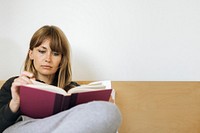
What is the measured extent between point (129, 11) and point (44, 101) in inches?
29.0

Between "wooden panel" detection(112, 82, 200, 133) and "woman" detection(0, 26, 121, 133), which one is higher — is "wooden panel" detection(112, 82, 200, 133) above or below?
below

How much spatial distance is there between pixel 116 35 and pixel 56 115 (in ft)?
2.29

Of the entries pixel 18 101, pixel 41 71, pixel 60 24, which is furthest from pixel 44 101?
pixel 60 24

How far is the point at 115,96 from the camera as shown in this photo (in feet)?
3.74

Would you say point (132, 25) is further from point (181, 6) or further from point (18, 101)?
point (18, 101)

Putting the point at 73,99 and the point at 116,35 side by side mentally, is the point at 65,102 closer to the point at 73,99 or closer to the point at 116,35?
the point at 73,99

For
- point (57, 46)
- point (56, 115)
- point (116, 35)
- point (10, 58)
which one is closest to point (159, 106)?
point (116, 35)

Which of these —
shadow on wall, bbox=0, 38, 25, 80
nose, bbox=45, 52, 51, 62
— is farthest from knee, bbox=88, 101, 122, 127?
shadow on wall, bbox=0, 38, 25, 80

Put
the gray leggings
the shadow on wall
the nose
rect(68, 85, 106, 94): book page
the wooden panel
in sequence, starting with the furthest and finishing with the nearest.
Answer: the shadow on wall, the wooden panel, the nose, rect(68, 85, 106, 94): book page, the gray leggings

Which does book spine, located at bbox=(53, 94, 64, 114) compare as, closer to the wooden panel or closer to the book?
the book

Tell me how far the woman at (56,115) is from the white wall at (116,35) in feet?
0.72

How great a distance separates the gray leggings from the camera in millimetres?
571

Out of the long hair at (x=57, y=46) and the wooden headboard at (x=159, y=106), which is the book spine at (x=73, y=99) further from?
the wooden headboard at (x=159, y=106)

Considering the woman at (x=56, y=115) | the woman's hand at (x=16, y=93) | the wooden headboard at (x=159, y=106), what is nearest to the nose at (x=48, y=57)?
the woman at (x=56, y=115)
